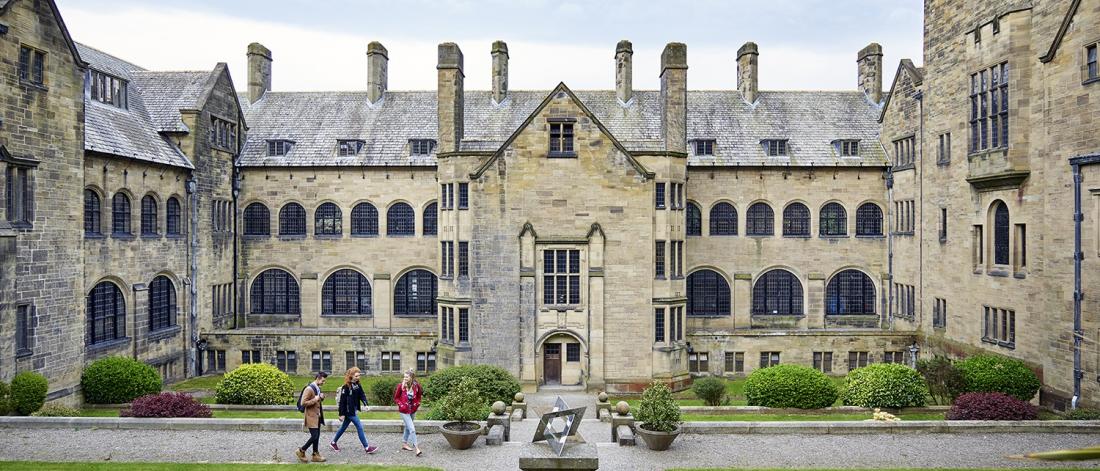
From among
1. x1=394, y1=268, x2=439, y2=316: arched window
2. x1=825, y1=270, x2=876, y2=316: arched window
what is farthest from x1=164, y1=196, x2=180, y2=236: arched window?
x1=825, y1=270, x2=876, y2=316: arched window

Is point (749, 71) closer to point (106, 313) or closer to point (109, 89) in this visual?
point (109, 89)

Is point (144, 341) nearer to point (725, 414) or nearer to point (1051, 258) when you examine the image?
point (725, 414)

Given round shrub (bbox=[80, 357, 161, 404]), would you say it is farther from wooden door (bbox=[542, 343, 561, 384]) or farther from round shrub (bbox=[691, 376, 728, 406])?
round shrub (bbox=[691, 376, 728, 406])

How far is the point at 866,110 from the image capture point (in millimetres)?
42250

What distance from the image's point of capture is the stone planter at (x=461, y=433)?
736 inches

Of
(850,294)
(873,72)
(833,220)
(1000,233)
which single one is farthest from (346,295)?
(873,72)

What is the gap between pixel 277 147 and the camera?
40.2 meters

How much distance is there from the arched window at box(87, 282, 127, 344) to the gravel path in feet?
31.7

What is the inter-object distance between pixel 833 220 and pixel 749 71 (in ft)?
33.6

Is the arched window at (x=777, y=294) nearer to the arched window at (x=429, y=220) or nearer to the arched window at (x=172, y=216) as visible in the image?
the arched window at (x=429, y=220)

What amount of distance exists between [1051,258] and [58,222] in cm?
3605

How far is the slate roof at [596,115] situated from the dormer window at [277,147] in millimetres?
444

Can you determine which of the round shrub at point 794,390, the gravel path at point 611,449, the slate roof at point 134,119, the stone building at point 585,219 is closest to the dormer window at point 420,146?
the stone building at point 585,219

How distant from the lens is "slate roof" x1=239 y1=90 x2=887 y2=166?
39.5m
